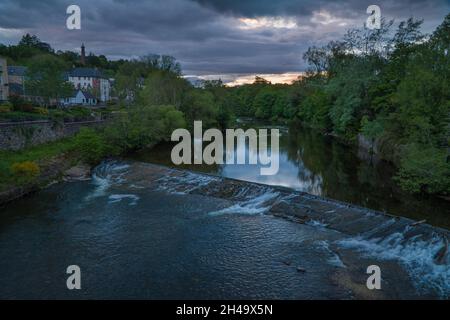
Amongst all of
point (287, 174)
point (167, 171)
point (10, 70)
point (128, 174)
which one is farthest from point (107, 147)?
point (10, 70)

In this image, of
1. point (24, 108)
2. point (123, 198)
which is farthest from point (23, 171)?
point (24, 108)

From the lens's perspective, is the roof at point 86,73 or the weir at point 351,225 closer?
the weir at point 351,225

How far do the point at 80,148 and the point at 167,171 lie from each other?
10.7 m

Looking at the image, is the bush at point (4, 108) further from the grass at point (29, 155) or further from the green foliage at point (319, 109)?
the green foliage at point (319, 109)

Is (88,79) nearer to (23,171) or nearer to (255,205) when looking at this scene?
(23,171)

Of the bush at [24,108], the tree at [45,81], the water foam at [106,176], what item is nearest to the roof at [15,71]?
the tree at [45,81]

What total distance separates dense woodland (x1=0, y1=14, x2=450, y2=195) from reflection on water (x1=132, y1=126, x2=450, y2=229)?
1524mm

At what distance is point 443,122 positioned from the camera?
26.1 metres

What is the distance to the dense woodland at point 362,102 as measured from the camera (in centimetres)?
2783

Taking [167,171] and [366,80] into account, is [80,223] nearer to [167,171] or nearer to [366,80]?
[167,171]

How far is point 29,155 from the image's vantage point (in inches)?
1236

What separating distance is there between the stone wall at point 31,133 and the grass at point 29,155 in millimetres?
751
